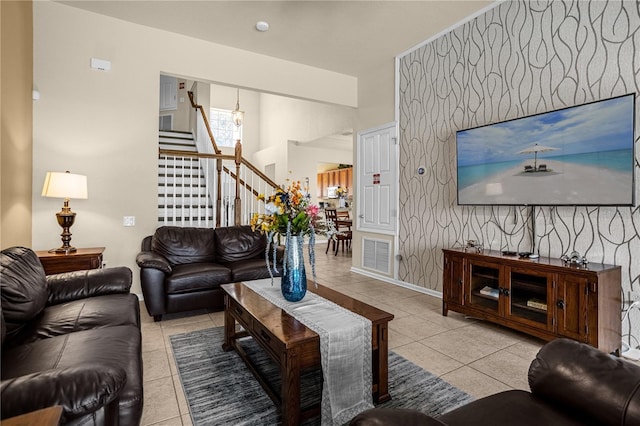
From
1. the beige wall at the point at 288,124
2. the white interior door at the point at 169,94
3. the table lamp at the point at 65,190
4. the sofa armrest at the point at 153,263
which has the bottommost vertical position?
the sofa armrest at the point at 153,263

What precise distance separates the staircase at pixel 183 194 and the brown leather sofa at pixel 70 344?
241cm

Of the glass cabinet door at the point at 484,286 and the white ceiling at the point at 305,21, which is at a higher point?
the white ceiling at the point at 305,21

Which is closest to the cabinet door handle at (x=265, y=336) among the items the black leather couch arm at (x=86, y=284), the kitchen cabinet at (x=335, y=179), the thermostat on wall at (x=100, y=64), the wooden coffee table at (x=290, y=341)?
the wooden coffee table at (x=290, y=341)

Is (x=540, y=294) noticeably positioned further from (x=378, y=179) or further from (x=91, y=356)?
(x=91, y=356)

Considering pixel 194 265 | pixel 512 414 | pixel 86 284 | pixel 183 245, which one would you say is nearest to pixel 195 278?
pixel 194 265

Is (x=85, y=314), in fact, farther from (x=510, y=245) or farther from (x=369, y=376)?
(x=510, y=245)

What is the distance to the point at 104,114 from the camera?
156 inches

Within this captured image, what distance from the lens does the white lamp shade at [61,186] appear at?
10.4 ft

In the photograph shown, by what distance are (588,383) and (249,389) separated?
178cm

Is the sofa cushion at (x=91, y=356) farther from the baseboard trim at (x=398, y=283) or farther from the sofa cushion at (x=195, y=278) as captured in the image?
the baseboard trim at (x=398, y=283)

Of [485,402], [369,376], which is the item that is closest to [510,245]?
[369,376]

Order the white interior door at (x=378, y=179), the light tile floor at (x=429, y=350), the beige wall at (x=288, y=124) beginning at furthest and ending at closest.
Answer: the beige wall at (x=288, y=124) < the white interior door at (x=378, y=179) < the light tile floor at (x=429, y=350)

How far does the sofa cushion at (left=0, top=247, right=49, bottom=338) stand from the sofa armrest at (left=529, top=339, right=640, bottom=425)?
2563 mm

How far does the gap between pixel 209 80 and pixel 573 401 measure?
4.84m
